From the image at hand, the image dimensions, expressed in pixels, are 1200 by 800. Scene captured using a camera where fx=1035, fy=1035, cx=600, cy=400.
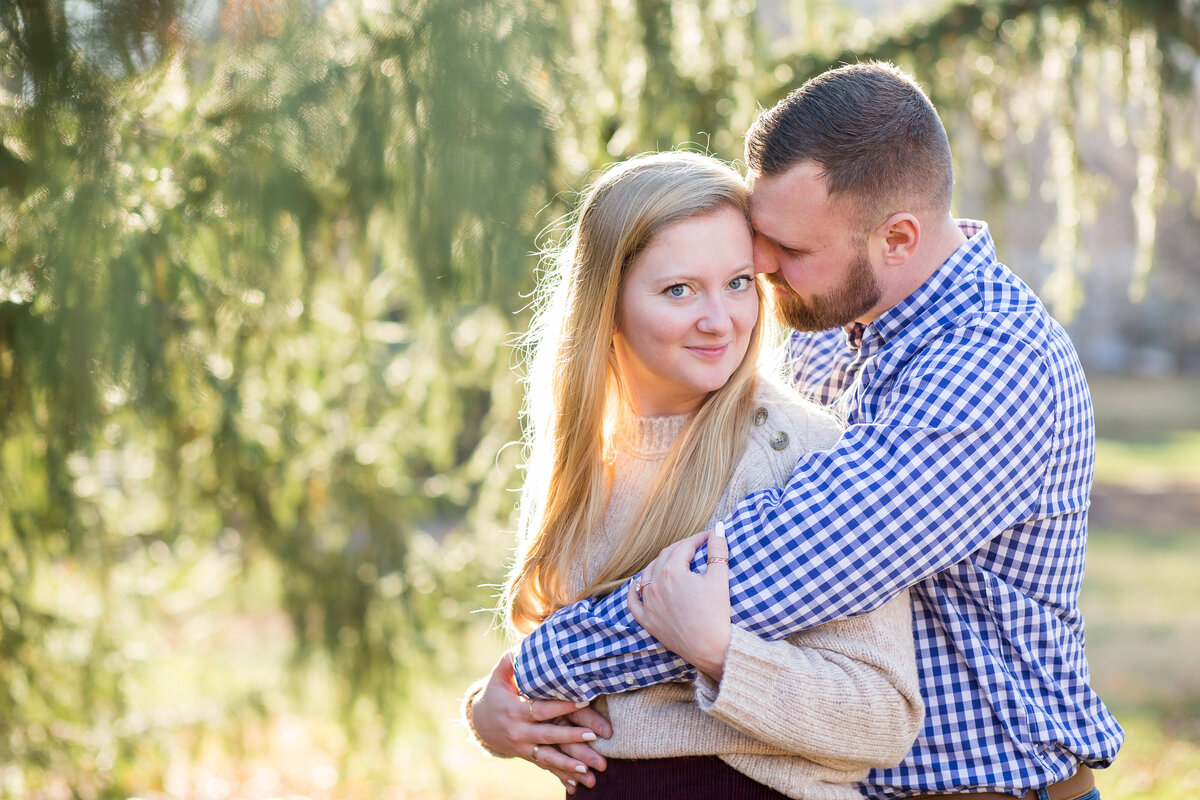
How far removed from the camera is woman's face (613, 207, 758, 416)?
1.96 meters

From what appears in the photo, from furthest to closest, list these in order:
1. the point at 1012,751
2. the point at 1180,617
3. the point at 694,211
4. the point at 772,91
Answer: the point at 1180,617
the point at 772,91
the point at 694,211
the point at 1012,751

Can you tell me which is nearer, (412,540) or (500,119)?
(500,119)

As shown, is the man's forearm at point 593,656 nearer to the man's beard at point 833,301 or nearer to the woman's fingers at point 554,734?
the woman's fingers at point 554,734

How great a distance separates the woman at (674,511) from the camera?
1698 mm

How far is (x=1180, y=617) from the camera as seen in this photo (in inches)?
357

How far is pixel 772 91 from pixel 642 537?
2276mm

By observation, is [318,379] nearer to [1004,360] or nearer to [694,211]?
[694,211]

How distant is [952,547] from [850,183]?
2.34 feet

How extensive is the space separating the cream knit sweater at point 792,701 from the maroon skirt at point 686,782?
0.02 meters

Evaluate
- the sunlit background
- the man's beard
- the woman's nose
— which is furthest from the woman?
the sunlit background

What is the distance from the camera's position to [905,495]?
65.3 inches

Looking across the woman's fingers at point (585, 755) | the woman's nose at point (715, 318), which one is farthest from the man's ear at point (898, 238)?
the woman's fingers at point (585, 755)

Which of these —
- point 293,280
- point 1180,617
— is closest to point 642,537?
point 293,280

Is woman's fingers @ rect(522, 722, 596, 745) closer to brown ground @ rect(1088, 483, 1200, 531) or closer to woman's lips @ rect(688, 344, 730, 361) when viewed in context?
woman's lips @ rect(688, 344, 730, 361)
